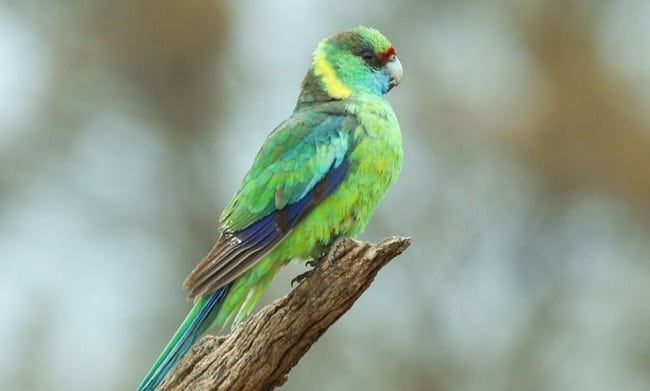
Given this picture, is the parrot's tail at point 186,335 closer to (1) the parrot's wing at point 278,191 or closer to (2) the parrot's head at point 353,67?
(1) the parrot's wing at point 278,191

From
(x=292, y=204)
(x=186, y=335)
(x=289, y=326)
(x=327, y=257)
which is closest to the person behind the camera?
(x=289, y=326)

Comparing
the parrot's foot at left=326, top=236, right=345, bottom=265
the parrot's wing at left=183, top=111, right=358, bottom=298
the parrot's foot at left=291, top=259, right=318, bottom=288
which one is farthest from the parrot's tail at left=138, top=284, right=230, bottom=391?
the parrot's foot at left=326, top=236, right=345, bottom=265

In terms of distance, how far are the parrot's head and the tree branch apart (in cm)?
126

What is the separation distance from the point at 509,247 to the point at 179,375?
549cm

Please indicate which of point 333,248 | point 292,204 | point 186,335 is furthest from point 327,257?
point 186,335

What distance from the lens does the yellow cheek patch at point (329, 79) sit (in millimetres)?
5512

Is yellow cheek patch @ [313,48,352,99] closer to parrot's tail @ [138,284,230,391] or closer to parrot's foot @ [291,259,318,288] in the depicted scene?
parrot's foot @ [291,259,318,288]

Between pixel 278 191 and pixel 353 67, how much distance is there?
3.06 ft

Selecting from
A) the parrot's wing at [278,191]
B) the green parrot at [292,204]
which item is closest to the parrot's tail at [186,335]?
the green parrot at [292,204]

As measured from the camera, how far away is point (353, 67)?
5.62 metres

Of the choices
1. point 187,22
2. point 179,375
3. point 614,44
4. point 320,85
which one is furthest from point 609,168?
point 179,375

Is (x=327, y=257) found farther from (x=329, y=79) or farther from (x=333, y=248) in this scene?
(x=329, y=79)

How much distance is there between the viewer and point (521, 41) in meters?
10.0

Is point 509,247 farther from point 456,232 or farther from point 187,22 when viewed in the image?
point 187,22
